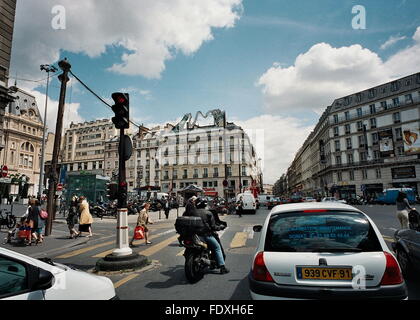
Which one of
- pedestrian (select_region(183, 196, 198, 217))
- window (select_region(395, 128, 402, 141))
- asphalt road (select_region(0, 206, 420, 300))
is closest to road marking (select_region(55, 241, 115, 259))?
asphalt road (select_region(0, 206, 420, 300))

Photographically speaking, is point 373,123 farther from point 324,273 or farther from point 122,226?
point 324,273

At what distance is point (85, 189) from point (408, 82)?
178ft

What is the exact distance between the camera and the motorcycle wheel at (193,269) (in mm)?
4773

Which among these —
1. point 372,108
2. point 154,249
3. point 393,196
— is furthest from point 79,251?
point 372,108

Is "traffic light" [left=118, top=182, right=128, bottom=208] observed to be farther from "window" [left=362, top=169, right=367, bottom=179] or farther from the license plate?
"window" [left=362, top=169, right=367, bottom=179]

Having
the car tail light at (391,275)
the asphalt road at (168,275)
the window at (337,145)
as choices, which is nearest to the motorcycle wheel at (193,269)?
the asphalt road at (168,275)

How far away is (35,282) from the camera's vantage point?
2.20 m

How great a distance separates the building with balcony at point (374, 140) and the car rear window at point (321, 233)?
45665 mm

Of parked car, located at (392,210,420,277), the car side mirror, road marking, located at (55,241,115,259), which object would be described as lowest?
road marking, located at (55,241,115,259)

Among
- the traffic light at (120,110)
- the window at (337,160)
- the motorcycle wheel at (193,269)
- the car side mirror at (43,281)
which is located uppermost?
the window at (337,160)

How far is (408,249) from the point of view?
14.9ft

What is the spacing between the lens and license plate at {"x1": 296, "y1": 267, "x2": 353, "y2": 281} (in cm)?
263

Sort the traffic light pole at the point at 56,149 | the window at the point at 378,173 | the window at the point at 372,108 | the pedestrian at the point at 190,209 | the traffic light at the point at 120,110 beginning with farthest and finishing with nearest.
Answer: the window at the point at 372,108, the window at the point at 378,173, the traffic light pole at the point at 56,149, the traffic light at the point at 120,110, the pedestrian at the point at 190,209

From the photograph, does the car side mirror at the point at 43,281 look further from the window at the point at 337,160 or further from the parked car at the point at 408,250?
the window at the point at 337,160
